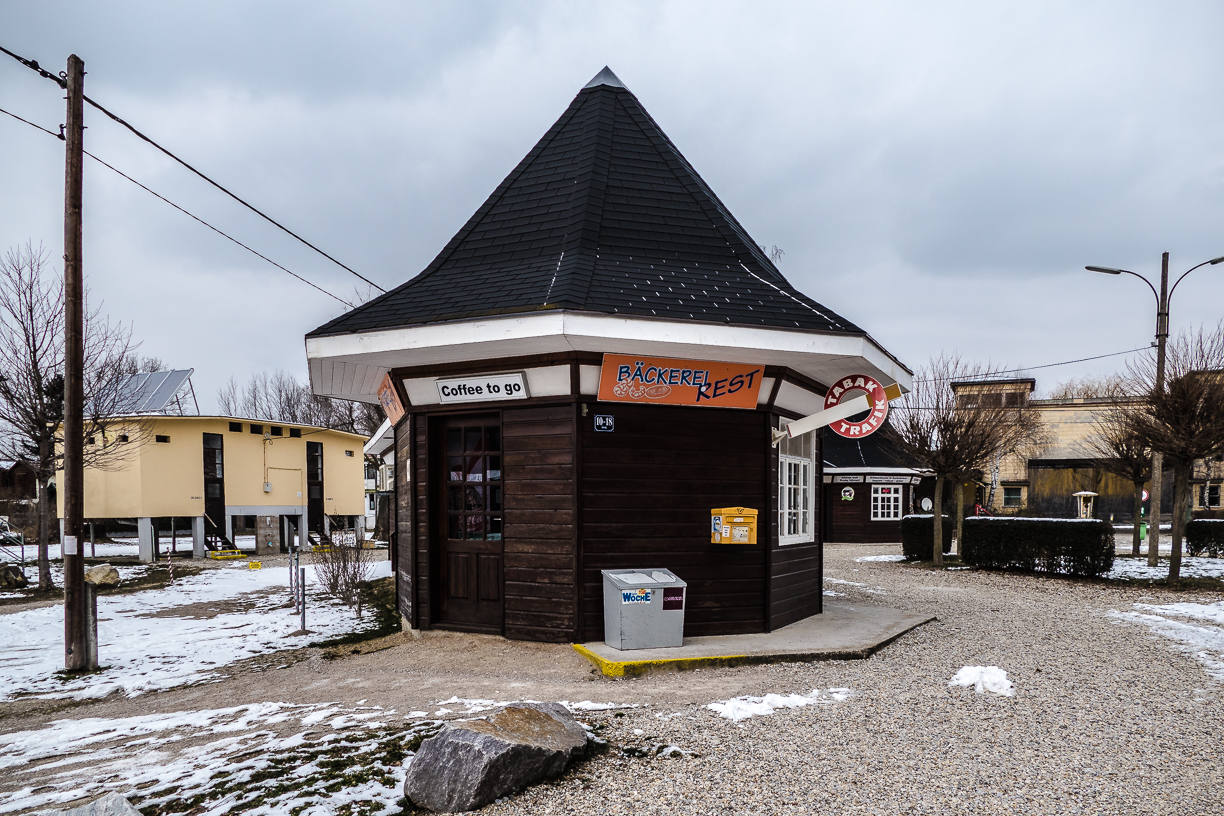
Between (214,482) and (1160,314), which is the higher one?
(1160,314)

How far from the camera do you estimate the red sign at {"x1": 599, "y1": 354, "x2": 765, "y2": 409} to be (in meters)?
7.45

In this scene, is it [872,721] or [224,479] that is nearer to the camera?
[872,721]

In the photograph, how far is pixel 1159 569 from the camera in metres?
16.0

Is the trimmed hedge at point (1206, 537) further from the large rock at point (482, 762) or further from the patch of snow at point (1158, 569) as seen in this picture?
the large rock at point (482, 762)

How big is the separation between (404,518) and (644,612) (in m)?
4.34

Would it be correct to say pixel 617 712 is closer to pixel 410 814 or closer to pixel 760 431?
pixel 410 814

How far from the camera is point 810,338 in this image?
7.39 meters

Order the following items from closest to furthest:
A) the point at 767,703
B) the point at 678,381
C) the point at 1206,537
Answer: the point at 767,703 → the point at 678,381 → the point at 1206,537

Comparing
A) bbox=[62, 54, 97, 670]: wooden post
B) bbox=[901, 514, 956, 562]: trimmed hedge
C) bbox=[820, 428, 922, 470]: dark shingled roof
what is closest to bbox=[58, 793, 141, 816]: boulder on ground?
bbox=[62, 54, 97, 670]: wooden post

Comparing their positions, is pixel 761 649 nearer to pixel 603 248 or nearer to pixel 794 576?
pixel 794 576

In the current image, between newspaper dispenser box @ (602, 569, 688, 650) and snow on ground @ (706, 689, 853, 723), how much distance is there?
153 centimetres

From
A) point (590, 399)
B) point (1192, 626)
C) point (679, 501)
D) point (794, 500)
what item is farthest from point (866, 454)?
point (590, 399)

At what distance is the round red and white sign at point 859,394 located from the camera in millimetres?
7868

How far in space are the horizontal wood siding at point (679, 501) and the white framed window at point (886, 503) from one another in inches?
801
